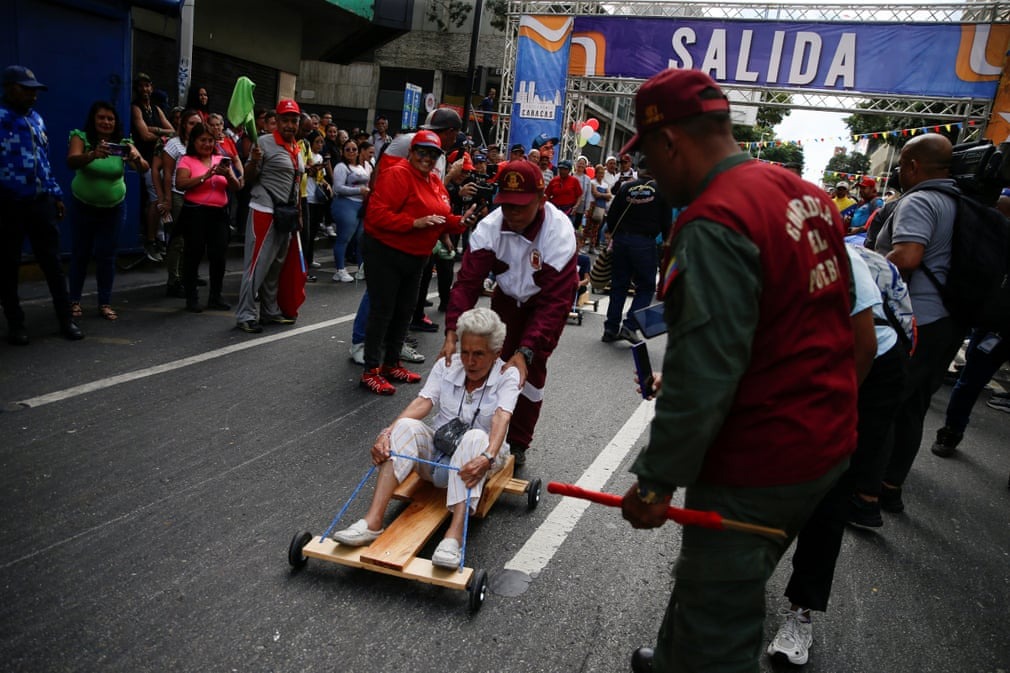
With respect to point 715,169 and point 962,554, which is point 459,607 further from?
point 962,554

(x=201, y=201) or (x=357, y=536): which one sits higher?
(x=201, y=201)

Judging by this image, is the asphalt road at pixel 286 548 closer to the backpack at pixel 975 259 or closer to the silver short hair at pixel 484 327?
the silver short hair at pixel 484 327

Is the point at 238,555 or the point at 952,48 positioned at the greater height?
the point at 952,48

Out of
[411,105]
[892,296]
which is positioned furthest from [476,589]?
[411,105]

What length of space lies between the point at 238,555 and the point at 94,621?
2.11ft

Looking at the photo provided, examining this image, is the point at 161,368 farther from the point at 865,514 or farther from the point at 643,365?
the point at 865,514

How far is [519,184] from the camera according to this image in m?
3.92

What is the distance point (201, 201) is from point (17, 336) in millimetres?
2172

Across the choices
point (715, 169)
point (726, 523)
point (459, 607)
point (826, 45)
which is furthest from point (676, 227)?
point (826, 45)

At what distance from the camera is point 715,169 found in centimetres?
189

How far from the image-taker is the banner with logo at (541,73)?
17766mm

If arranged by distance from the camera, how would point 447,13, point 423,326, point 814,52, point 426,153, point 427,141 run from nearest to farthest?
point 427,141 < point 426,153 < point 423,326 < point 814,52 < point 447,13

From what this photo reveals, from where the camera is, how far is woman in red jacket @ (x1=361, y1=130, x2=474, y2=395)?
18.0ft

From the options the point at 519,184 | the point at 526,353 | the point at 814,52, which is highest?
the point at 814,52
